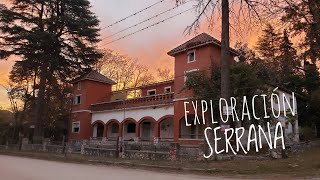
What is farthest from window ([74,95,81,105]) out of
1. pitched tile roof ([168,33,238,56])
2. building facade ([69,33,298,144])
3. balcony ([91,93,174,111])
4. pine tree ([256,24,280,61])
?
pine tree ([256,24,280,61])

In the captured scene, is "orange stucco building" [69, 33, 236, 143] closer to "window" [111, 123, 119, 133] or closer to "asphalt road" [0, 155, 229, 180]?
"window" [111, 123, 119, 133]

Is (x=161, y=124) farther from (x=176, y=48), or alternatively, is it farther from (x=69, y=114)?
(x=69, y=114)

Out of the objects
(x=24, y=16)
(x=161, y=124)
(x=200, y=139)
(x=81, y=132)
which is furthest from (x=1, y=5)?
(x=200, y=139)

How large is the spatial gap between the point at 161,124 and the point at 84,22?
1379 cm

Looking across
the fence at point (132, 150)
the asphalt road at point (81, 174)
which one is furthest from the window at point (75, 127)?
the asphalt road at point (81, 174)

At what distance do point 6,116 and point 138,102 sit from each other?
24.4m

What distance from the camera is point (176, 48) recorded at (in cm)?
3428

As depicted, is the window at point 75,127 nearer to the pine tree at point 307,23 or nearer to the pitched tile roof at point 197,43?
the pitched tile roof at point 197,43

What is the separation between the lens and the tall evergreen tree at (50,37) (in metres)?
38.1

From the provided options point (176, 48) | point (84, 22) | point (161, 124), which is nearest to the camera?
point (176, 48)

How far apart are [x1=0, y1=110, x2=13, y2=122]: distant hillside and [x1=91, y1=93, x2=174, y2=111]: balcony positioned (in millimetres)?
14729

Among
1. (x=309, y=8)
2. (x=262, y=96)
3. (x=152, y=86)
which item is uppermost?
(x=309, y=8)

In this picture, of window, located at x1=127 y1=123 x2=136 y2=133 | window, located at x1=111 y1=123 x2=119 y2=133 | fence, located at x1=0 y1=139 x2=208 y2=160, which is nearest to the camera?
fence, located at x1=0 y1=139 x2=208 y2=160

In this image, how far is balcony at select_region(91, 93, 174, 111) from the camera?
114 ft
